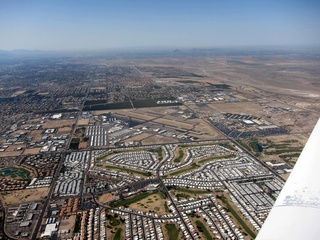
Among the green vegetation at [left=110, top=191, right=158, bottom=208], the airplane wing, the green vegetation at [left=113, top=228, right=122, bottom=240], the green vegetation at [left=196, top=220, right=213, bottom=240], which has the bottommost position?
the green vegetation at [left=113, top=228, right=122, bottom=240]

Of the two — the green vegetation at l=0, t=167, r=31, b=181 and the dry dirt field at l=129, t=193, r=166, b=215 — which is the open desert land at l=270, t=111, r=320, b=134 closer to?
the dry dirt field at l=129, t=193, r=166, b=215

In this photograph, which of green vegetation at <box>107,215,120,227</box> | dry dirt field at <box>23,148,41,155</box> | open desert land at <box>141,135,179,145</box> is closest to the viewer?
green vegetation at <box>107,215,120,227</box>

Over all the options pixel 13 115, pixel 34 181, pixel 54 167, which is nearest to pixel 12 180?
pixel 34 181

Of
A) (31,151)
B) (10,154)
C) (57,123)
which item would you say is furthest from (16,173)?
(57,123)

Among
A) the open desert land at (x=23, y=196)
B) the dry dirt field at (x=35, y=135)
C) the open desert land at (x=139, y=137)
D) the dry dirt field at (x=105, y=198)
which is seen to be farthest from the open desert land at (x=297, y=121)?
the dry dirt field at (x=35, y=135)

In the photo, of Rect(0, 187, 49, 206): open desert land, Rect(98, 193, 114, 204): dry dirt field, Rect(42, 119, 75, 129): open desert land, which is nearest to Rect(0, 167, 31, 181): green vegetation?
Rect(0, 187, 49, 206): open desert land

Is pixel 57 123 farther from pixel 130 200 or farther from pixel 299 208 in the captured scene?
pixel 299 208
